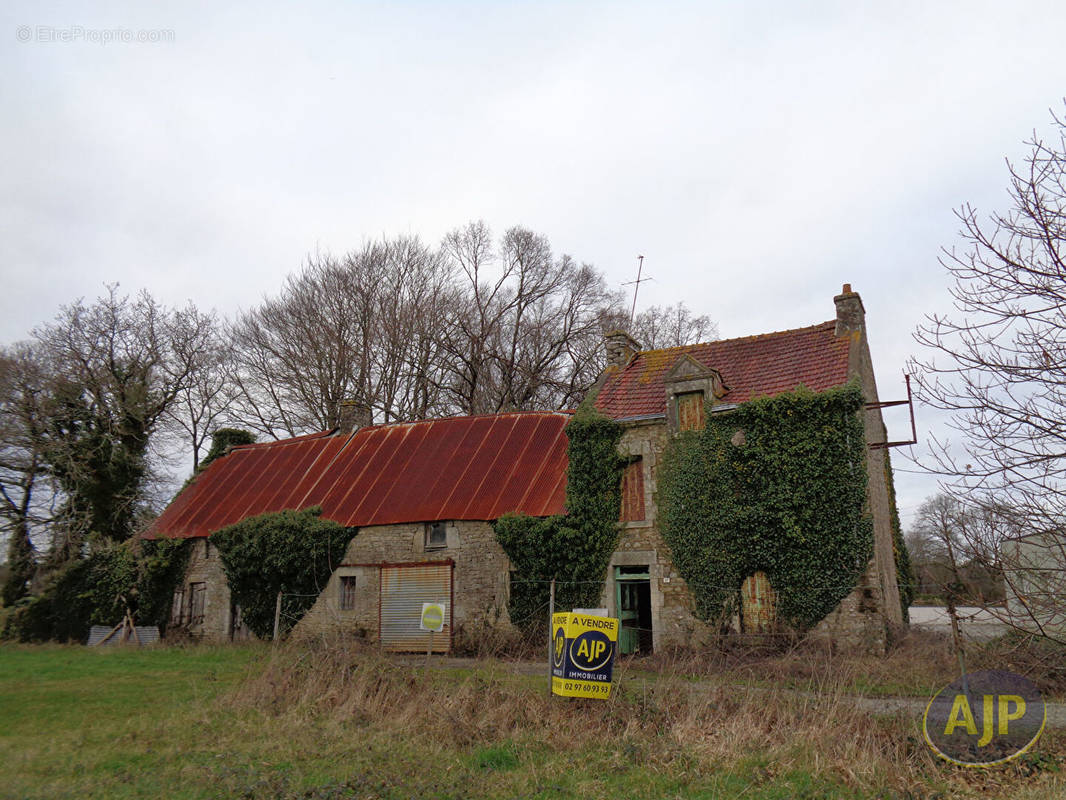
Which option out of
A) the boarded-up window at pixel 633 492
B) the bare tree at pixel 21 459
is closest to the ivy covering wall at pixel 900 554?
the boarded-up window at pixel 633 492

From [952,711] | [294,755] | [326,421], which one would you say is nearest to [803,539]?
[952,711]

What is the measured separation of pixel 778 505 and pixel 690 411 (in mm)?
3154

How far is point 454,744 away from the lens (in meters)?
9.50

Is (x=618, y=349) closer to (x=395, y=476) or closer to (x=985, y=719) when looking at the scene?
(x=395, y=476)

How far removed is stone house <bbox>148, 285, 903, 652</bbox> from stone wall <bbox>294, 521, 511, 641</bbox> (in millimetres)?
34

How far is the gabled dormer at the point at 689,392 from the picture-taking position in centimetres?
1922

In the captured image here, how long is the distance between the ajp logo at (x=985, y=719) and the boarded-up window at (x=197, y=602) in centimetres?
2168

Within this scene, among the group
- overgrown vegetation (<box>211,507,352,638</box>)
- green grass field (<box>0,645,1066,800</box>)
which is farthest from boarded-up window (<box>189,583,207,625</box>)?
green grass field (<box>0,645,1066,800</box>)

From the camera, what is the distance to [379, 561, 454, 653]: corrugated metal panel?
20391 mm

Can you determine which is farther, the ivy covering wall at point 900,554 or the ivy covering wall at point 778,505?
the ivy covering wall at point 900,554

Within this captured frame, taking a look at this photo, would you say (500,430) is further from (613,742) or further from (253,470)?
(613,742)

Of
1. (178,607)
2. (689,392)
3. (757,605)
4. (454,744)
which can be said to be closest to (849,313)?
(689,392)

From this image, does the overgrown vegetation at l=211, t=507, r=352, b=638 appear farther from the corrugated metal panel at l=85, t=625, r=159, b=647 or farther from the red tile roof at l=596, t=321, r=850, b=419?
the red tile roof at l=596, t=321, r=850, b=419

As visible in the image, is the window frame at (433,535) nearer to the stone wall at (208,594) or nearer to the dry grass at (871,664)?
the dry grass at (871,664)
